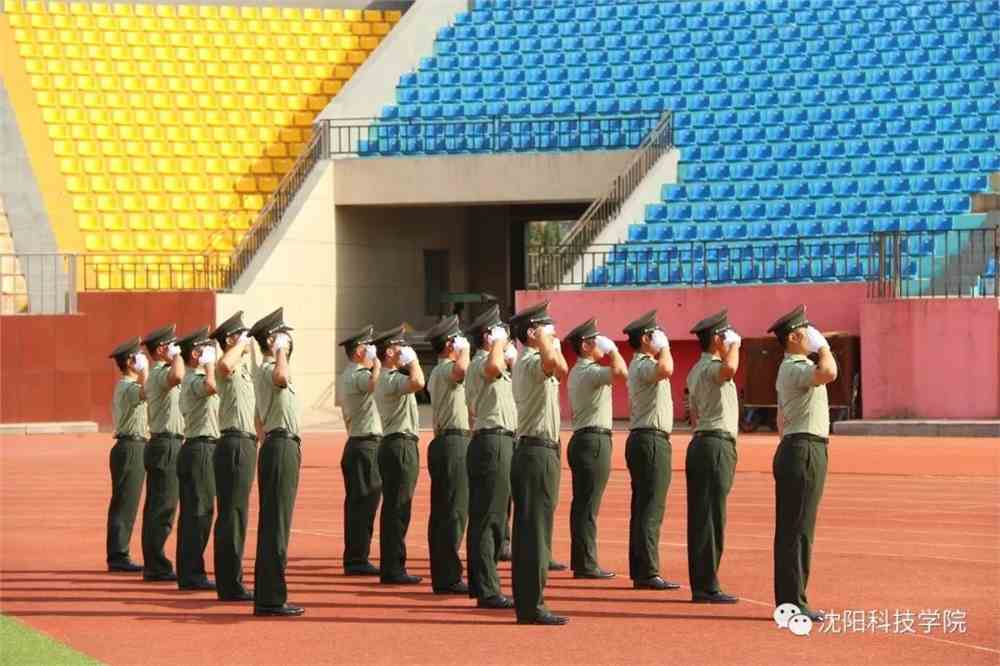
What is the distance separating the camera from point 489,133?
36.0 metres

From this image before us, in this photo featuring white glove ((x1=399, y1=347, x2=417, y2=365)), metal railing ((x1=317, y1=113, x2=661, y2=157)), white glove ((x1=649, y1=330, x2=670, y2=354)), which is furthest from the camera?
metal railing ((x1=317, y1=113, x2=661, y2=157))

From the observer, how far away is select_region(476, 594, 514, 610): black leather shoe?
1319 cm

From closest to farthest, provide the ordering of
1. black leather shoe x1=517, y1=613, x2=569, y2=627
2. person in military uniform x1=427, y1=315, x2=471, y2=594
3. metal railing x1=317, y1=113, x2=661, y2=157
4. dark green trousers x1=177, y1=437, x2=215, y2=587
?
black leather shoe x1=517, y1=613, x2=569, y2=627, person in military uniform x1=427, y1=315, x2=471, y2=594, dark green trousers x1=177, y1=437, x2=215, y2=587, metal railing x1=317, y1=113, x2=661, y2=157

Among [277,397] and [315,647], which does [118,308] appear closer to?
[277,397]

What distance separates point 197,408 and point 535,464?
3.26 metres

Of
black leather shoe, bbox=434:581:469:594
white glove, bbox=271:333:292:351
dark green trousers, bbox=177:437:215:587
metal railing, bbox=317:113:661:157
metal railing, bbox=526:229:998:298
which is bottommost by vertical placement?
black leather shoe, bbox=434:581:469:594

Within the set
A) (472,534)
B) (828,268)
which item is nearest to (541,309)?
(472,534)

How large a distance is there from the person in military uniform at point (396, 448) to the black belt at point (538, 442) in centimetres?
198

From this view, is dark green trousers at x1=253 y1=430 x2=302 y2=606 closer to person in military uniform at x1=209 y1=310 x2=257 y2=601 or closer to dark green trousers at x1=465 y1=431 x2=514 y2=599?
person in military uniform at x1=209 y1=310 x2=257 y2=601

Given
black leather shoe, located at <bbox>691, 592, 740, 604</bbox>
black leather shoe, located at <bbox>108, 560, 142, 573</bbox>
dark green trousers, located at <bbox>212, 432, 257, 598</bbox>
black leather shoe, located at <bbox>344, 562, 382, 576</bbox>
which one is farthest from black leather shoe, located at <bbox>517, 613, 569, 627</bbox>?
black leather shoe, located at <bbox>108, 560, 142, 573</bbox>

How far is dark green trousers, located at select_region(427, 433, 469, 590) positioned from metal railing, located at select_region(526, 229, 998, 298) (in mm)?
15468

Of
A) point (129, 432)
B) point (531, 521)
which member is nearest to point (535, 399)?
point (531, 521)

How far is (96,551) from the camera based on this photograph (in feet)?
56.7

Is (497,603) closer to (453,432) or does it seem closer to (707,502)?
(707,502)
